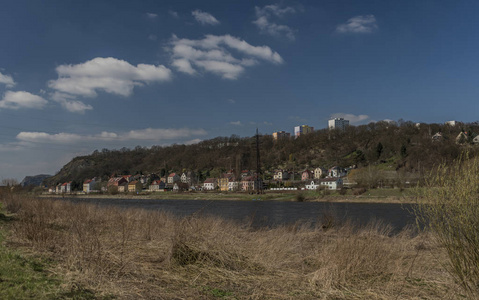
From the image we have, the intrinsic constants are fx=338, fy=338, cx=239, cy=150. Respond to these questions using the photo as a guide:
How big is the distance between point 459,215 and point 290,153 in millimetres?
166940

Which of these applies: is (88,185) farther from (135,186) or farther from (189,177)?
(189,177)

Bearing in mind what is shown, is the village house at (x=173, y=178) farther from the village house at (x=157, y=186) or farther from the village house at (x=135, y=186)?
the village house at (x=135, y=186)

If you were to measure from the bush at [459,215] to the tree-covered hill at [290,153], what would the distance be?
12170cm

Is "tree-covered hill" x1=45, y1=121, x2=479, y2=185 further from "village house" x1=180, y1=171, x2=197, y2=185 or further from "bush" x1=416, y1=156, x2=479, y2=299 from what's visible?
"bush" x1=416, y1=156, x2=479, y2=299

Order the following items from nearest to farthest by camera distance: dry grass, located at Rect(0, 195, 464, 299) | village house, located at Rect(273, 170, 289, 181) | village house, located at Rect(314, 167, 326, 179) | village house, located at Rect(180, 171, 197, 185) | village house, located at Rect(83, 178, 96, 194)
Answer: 1. dry grass, located at Rect(0, 195, 464, 299)
2. village house, located at Rect(314, 167, 326, 179)
3. village house, located at Rect(273, 170, 289, 181)
4. village house, located at Rect(180, 171, 197, 185)
5. village house, located at Rect(83, 178, 96, 194)

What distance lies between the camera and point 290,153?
17138 centimetres

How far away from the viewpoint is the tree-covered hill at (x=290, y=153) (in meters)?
134

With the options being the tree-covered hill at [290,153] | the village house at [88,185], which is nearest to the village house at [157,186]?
the tree-covered hill at [290,153]

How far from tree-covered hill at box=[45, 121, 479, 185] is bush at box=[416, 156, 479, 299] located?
399ft

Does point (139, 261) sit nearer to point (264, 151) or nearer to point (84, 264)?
point (84, 264)

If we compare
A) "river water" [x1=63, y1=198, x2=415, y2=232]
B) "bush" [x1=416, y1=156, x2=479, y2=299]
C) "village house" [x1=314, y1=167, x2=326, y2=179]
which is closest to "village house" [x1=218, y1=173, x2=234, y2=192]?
"village house" [x1=314, y1=167, x2=326, y2=179]

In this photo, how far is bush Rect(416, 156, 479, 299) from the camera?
19.2ft

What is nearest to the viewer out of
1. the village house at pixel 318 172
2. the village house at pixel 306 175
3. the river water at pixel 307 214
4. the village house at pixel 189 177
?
the river water at pixel 307 214

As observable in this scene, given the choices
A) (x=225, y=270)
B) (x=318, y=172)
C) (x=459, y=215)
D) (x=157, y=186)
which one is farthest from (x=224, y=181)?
(x=459, y=215)
